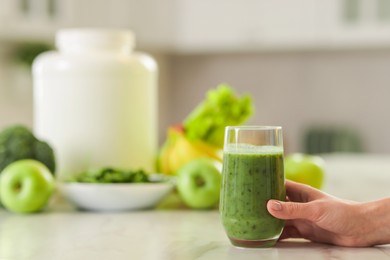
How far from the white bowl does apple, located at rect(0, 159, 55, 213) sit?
49 mm

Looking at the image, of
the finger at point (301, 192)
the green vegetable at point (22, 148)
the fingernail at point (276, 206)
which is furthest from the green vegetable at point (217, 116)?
the fingernail at point (276, 206)

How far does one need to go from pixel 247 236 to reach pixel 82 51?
0.84 m

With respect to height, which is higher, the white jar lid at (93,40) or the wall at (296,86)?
the white jar lid at (93,40)

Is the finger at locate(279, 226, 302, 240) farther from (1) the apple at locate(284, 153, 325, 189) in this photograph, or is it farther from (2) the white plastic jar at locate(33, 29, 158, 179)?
(2) the white plastic jar at locate(33, 29, 158, 179)

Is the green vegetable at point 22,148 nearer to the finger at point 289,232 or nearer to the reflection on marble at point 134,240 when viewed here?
the reflection on marble at point 134,240

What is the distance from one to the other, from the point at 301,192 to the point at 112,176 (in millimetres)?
513

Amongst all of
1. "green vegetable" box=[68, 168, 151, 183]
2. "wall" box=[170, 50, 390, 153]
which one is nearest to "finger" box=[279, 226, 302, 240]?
"green vegetable" box=[68, 168, 151, 183]

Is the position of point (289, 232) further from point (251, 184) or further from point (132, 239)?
point (132, 239)

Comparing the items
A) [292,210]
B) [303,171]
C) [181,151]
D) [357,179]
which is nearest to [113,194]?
[181,151]

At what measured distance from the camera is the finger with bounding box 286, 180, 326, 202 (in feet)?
3.89

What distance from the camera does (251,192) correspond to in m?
1.12

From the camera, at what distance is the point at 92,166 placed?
178 cm

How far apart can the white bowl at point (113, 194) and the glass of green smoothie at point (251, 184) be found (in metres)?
0.42

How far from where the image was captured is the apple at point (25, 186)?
1522 mm
